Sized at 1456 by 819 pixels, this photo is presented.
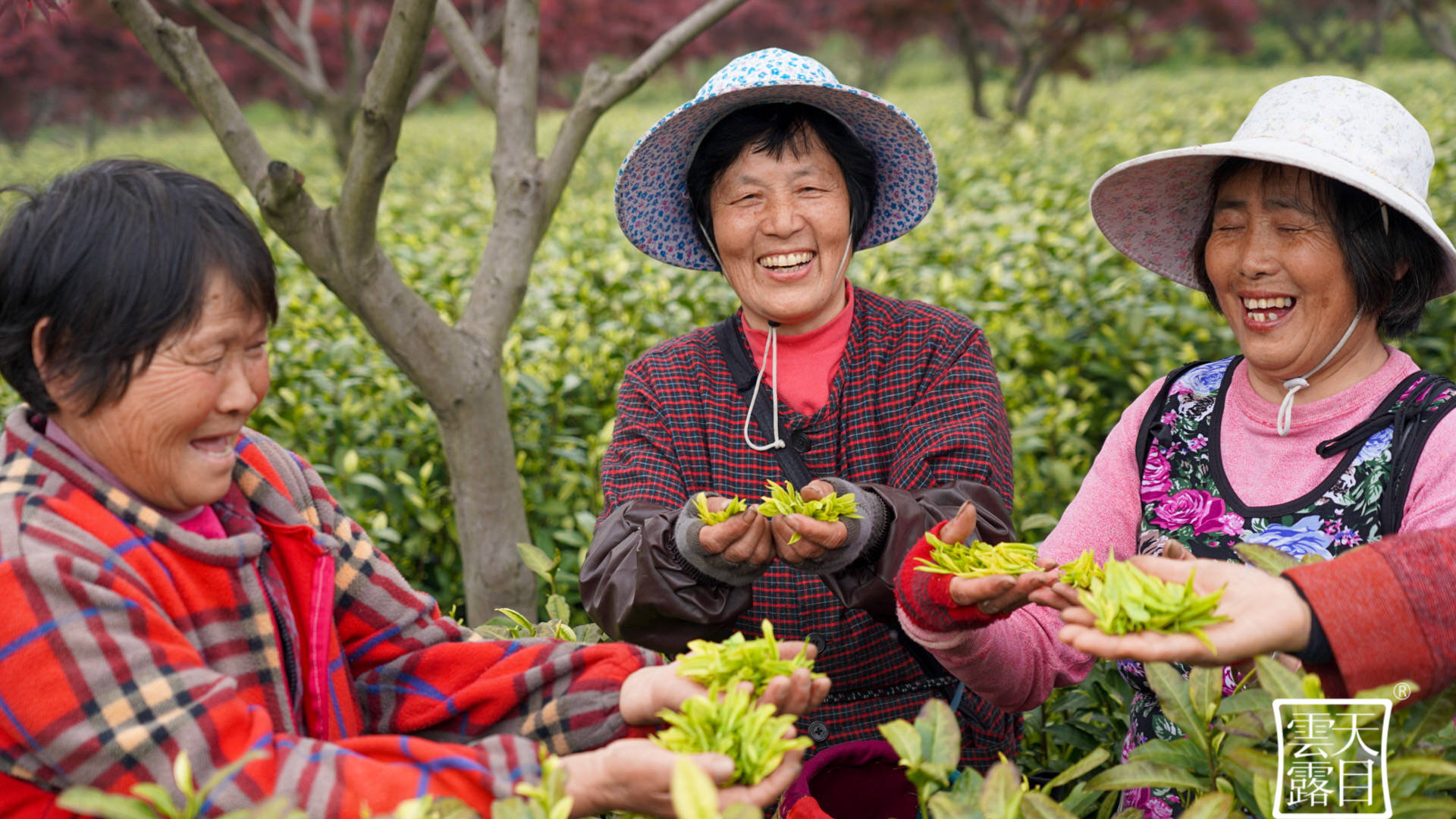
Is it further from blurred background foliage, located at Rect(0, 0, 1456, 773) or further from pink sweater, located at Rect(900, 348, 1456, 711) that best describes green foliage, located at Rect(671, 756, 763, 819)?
blurred background foliage, located at Rect(0, 0, 1456, 773)

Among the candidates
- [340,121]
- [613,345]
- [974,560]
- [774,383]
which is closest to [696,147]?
[774,383]

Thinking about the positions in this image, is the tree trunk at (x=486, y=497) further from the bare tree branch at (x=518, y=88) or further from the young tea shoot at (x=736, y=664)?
the young tea shoot at (x=736, y=664)

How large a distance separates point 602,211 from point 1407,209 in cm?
492

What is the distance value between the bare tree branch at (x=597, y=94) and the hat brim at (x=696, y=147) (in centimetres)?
55

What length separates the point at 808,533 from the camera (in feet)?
5.20

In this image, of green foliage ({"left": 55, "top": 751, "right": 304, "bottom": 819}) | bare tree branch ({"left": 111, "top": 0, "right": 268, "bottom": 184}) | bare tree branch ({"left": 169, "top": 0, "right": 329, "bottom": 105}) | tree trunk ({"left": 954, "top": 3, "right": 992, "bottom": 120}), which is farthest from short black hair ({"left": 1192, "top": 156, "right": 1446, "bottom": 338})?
tree trunk ({"left": 954, "top": 3, "right": 992, "bottom": 120})

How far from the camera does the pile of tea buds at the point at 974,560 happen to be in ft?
4.87

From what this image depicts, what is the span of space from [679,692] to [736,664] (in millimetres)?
78

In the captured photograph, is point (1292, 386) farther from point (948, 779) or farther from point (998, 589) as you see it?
point (948, 779)

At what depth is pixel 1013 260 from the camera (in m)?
4.02

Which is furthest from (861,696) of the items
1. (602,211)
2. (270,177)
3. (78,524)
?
(602,211)

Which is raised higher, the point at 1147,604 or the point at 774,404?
the point at 774,404

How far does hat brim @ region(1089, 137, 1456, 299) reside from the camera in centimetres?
159

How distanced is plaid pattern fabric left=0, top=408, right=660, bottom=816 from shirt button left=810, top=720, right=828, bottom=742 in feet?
2.00
